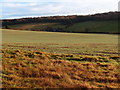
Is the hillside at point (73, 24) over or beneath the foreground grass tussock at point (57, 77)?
over

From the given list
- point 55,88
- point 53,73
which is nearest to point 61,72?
point 53,73

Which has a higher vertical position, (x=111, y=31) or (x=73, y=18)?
(x=73, y=18)

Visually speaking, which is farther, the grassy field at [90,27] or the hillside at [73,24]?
the hillside at [73,24]

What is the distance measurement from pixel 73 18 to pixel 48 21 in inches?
861

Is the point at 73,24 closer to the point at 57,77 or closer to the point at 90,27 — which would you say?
the point at 90,27

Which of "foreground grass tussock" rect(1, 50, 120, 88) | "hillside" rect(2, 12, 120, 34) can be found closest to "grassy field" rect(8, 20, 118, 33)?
"hillside" rect(2, 12, 120, 34)

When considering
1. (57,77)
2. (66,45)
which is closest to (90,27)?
(66,45)

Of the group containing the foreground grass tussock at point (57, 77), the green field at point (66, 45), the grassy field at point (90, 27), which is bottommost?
the green field at point (66, 45)

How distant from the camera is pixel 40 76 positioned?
26.1 feet

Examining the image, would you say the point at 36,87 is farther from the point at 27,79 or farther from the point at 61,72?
the point at 61,72

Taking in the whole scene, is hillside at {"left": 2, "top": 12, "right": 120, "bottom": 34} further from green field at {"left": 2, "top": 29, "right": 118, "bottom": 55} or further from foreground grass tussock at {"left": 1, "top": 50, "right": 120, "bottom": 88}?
foreground grass tussock at {"left": 1, "top": 50, "right": 120, "bottom": 88}

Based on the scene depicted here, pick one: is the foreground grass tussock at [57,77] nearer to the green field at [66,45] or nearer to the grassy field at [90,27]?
the green field at [66,45]

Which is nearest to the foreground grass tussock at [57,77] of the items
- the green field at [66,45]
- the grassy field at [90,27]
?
the green field at [66,45]

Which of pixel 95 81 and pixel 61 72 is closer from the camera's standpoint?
pixel 95 81
